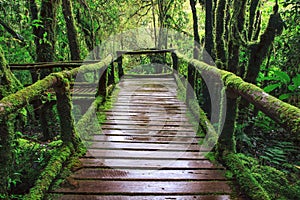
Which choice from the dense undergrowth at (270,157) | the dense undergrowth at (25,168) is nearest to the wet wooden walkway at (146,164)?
the dense undergrowth at (270,157)

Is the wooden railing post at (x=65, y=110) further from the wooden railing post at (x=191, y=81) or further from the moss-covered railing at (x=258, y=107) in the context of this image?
the wooden railing post at (x=191, y=81)

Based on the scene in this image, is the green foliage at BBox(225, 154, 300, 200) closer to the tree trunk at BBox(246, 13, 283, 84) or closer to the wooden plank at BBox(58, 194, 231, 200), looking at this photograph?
the wooden plank at BBox(58, 194, 231, 200)

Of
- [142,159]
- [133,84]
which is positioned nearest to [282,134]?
[142,159]

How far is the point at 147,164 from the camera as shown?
8.87 feet

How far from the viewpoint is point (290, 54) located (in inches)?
173

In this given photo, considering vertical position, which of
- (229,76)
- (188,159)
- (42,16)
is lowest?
(188,159)

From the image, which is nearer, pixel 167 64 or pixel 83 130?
pixel 83 130

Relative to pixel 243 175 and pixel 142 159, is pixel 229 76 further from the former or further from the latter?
pixel 142 159

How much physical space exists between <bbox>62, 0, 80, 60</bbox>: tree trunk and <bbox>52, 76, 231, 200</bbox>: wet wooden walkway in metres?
2.58

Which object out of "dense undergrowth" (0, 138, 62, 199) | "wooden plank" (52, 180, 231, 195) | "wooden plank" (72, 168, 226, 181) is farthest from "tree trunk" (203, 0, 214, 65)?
"dense undergrowth" (0, 138, 62, 199)

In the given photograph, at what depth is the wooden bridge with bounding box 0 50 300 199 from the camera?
1.97m

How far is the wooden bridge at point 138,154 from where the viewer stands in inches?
77.4

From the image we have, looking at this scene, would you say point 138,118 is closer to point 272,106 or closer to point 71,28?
point 272,106

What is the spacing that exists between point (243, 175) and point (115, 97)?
385 centimetres
